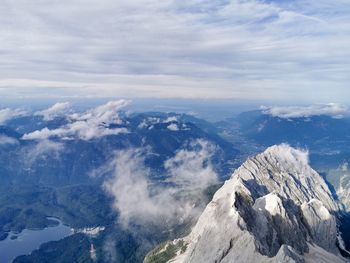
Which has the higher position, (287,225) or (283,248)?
(283,248)

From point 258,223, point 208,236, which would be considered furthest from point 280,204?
point 208,236

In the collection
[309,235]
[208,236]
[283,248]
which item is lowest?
[309,235]

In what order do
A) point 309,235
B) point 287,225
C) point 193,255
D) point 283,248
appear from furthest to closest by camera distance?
1. point 309,235
2. point 287,225
3. point 193,255
4. point 283,248

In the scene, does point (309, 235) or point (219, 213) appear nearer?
point (219, 213)

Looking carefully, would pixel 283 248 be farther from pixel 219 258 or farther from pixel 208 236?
pixel 208 236

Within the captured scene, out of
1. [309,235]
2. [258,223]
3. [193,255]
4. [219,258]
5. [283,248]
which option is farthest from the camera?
[309,235]

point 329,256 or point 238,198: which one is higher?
point 238,198

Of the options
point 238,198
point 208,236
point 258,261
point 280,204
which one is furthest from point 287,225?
point 258,261

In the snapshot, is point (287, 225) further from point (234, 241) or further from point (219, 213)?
point (234, 241)

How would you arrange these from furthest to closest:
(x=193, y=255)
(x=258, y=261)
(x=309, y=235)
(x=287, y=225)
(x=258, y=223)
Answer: (x=309, y=235)
(x=287, y=225)
(x=258, y=223)
(x=193, y=255)
(x=258, y=261)
